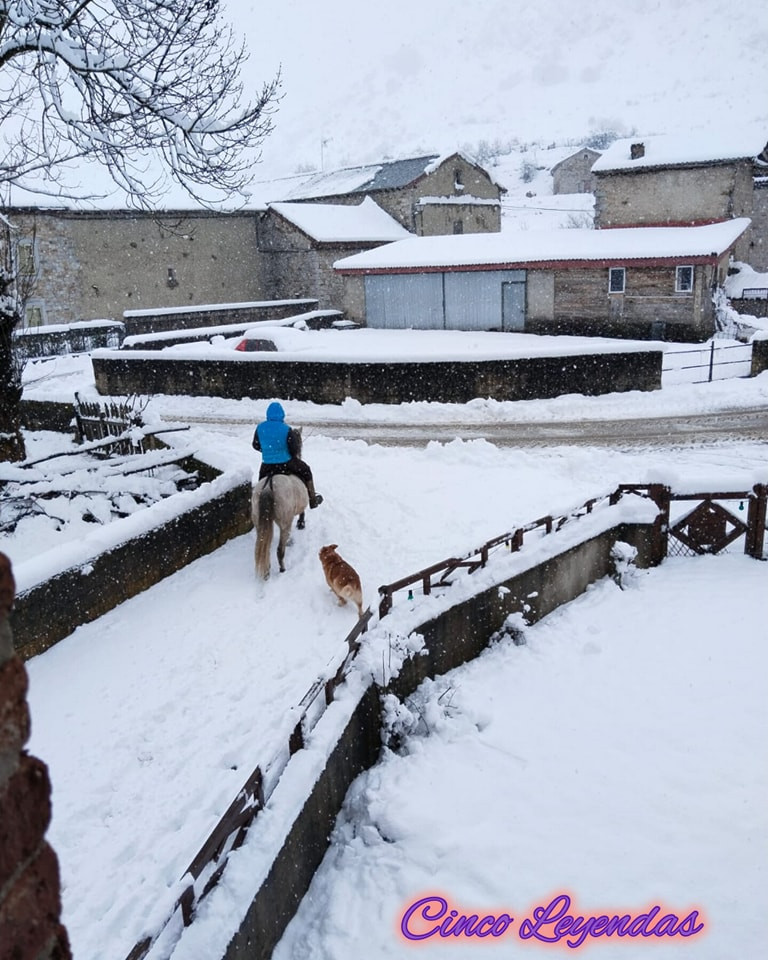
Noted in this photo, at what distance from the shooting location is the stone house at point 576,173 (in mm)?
75250

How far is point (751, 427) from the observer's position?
52.5 feet

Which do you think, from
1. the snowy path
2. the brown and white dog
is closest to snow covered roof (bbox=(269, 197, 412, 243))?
the snowy path

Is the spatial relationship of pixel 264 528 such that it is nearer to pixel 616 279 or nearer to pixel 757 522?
pixel 757 522

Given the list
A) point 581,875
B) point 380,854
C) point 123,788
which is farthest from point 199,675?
point 581,875

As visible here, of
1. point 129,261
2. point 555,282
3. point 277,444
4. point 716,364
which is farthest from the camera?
point 129,261

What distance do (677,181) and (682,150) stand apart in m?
1.76

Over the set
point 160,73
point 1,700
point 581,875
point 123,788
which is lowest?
point 581,875

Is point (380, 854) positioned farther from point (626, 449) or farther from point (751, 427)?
point (751, 427)

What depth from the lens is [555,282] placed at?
2855cm

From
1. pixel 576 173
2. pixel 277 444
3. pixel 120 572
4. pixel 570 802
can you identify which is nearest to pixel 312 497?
pixel 277 444

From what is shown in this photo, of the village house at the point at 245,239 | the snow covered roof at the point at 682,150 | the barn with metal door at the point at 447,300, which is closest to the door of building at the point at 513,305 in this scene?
the barn with metal door at the point at 447,300

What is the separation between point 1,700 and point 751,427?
55.8ft

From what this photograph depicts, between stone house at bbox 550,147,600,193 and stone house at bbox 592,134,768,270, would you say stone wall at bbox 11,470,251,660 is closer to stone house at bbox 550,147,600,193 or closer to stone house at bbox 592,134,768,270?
stone house at bbox 592,134,768,270

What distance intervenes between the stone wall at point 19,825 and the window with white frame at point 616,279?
28.7m
